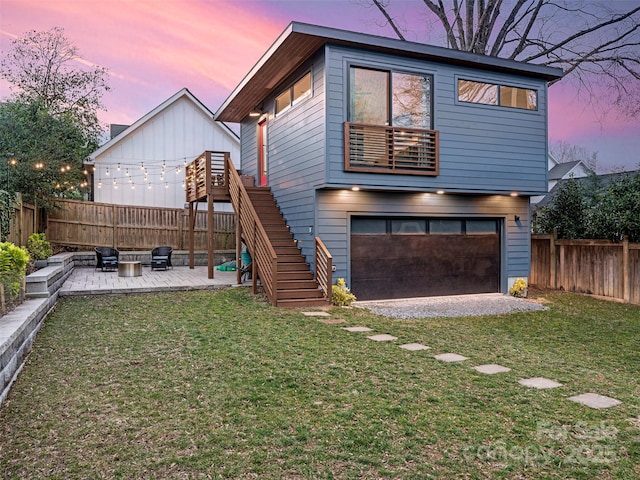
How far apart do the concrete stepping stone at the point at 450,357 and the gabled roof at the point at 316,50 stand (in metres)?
6.20

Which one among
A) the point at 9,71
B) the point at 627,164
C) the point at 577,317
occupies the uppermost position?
the point at 9,71

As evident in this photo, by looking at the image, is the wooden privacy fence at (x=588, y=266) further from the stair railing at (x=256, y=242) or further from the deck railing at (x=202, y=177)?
the deck railing at (x=202, y=177)

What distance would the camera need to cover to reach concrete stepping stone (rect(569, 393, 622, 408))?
3764 mm

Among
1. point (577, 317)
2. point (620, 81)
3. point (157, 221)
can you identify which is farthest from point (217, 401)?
point (620, 81)

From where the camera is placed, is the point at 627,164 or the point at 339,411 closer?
the point at 339,411

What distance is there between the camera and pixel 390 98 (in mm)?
9367

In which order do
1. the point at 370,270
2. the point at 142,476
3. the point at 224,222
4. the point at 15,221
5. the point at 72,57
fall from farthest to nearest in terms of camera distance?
the point at 72,57 < the point at 224,222 < the point at 370,270 < the point at 15,221 < the point at 142,476

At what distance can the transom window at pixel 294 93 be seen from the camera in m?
9.84

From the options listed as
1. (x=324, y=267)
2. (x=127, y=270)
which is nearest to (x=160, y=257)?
(x=127, y=270)

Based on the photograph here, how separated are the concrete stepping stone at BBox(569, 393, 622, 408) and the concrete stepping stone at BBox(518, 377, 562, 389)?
0.96ft

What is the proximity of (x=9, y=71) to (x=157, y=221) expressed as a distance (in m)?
12.1

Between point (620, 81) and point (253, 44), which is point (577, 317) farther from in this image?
point (253, 44)

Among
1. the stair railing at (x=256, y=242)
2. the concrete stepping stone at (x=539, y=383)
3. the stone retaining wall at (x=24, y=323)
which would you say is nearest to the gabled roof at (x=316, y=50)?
the stair railing at (x=256, y=242)

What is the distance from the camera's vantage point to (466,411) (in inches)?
140
